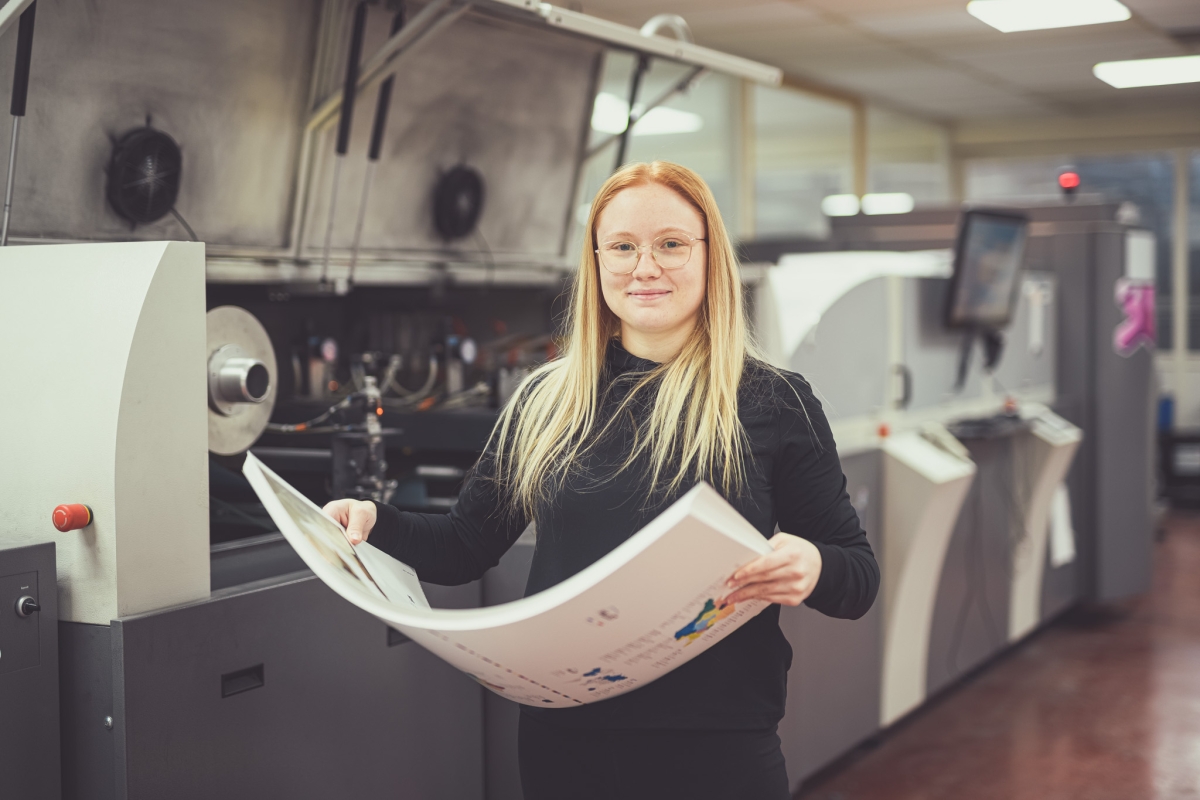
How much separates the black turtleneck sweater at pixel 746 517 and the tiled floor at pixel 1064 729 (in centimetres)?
192

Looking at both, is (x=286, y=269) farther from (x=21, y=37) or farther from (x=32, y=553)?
(x=32, y=553)

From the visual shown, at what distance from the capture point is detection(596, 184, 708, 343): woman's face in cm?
132

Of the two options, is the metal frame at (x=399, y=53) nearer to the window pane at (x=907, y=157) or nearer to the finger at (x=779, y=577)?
the finger at (x=779, y=577)

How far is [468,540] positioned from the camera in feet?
4.81

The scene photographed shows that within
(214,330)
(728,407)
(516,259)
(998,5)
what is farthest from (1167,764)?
(998,5)

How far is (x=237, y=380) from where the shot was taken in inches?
73.4

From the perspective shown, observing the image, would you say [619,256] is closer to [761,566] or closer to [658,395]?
[658,395]

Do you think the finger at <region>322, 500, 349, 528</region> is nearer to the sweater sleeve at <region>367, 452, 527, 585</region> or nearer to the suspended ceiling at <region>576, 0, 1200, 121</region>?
the sweater sleeve at <region>367, 452, 527, 585</region>

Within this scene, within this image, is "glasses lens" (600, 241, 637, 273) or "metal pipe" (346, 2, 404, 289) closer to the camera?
"glasses lens" (600, 241, 637, 273)

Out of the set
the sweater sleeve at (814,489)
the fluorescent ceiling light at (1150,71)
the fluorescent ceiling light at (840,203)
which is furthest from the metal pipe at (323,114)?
the fluorescent ceiling light at (840,203)

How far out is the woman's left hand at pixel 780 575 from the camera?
3.50 feet

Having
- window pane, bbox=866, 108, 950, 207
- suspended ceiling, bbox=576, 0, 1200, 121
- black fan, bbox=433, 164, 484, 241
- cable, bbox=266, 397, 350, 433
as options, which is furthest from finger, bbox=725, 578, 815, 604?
window pane, bbox=866, 108, 950, 207

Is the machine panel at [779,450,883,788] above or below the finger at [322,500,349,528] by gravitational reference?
below

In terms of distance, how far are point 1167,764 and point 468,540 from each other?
2646 mm
